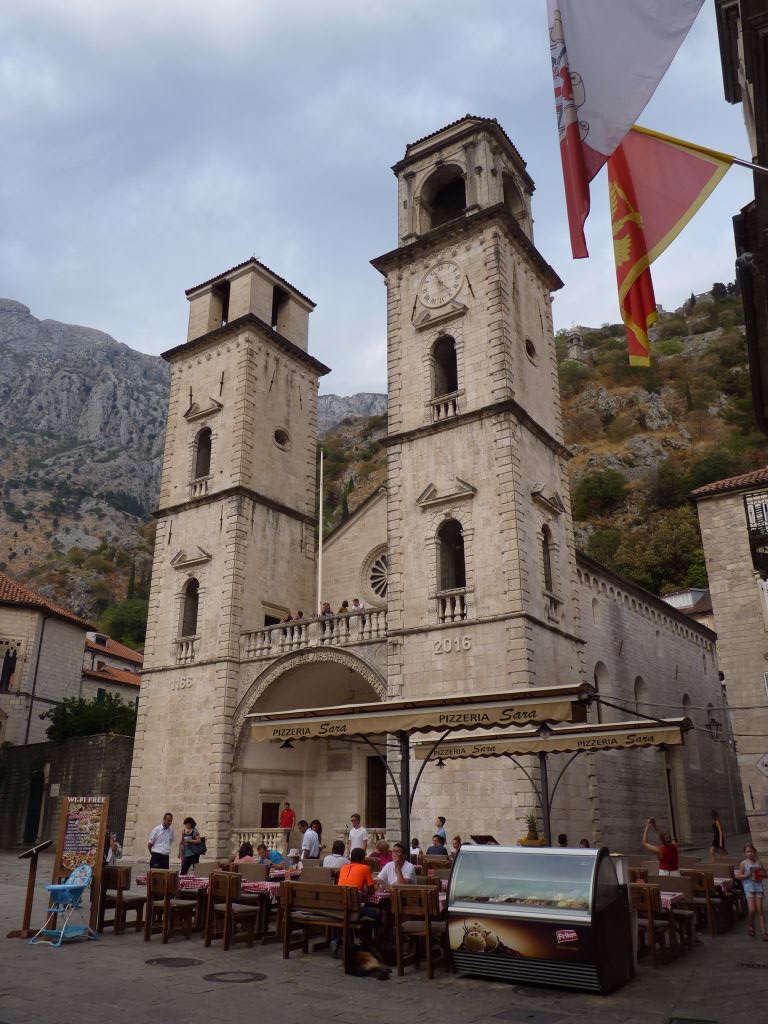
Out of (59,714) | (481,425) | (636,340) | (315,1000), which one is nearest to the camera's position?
(315,1000)

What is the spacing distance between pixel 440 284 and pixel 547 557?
8.07 meters

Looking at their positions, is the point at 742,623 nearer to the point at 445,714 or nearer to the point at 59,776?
the point at 445,714

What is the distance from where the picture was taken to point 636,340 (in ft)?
28.4

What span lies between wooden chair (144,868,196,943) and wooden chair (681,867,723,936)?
6.53 m

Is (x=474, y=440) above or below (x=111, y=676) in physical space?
above

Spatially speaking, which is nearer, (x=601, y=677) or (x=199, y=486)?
(x=601, y=677)

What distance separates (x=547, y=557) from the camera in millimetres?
20141

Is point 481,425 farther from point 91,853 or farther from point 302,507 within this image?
point 91,853

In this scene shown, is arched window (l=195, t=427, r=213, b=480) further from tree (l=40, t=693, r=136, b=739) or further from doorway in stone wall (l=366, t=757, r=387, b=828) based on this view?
tree (l=40, t=693, r=136, b=739)

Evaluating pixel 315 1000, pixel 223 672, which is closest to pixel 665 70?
pixel 315 1000

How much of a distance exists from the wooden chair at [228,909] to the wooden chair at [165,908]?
0.42 metres

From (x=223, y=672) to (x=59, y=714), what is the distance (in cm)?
1341

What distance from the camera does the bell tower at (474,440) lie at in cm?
1808

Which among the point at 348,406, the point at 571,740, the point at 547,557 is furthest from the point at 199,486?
the point at 348,406
